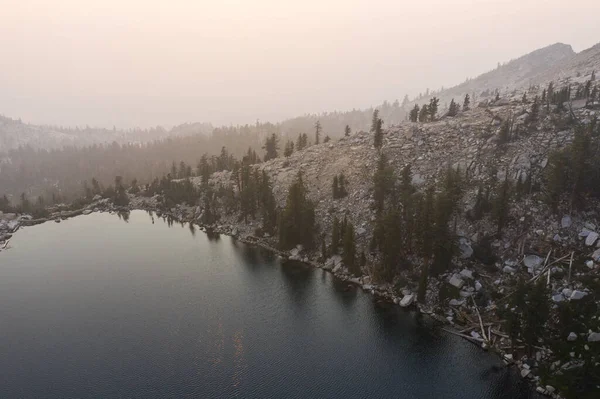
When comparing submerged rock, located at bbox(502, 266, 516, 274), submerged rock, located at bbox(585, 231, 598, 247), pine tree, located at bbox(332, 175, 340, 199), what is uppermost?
pine tree, located at bbox(332, 175, 340, 199)

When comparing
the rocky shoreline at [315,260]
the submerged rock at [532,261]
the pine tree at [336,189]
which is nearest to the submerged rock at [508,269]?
the submerged rock at [532,261]

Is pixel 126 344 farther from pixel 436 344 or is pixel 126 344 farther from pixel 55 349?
pixel 436 344

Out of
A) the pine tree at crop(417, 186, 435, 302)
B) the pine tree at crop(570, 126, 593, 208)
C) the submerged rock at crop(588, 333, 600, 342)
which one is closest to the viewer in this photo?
the submerged rock at crop(588, 333, 600, 342)

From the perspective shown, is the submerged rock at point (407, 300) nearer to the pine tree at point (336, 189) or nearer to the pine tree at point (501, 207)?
the pine tree at point (501, 207)

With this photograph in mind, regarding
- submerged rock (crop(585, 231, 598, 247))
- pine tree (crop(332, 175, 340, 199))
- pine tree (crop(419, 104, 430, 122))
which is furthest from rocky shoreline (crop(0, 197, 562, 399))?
pine tree (crop(419, 104, 430, 122))

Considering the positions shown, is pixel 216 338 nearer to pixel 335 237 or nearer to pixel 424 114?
pixel 335 237

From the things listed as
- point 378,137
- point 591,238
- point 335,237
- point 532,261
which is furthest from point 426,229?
point 378,137

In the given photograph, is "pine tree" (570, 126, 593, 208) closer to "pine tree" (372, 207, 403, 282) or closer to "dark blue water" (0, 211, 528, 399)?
"pine tree" (372, 207, 403, 282)

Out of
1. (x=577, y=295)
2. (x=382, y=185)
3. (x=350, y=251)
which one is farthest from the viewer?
(x=382, y=185)
